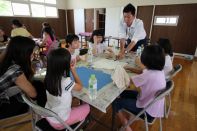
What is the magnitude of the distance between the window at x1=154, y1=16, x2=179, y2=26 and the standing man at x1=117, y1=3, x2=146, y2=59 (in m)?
3.45

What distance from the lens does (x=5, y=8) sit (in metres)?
5.75

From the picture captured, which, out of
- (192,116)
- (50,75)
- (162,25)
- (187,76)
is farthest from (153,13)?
(50,75)

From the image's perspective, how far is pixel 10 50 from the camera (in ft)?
3.61

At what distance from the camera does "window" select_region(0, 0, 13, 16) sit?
18.4ft

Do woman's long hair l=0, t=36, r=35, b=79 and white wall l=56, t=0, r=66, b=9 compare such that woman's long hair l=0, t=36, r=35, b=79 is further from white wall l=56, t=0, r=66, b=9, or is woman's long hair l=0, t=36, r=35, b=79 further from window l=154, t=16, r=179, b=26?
white wall l=56, t=0, r=66, b=9

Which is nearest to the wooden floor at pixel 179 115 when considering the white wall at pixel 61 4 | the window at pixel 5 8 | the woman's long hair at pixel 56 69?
the woman's long hair at pixel 56 69

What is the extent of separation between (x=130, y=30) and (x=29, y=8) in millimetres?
6273

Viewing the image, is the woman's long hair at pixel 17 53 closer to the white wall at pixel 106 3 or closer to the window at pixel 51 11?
the white wall at pixel 106 3

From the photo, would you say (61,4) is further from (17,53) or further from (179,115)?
(179,115)

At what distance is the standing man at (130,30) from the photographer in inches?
78.8

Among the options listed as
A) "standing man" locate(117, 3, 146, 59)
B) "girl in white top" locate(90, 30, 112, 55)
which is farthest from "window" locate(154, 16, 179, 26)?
"girl in white top" locate(90, 30, 112, 55)

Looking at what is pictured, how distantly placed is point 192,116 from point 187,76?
168 cm

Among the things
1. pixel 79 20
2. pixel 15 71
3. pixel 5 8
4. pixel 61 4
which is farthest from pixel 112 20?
pixel 15 71

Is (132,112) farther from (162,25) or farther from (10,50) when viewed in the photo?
(162,25)
